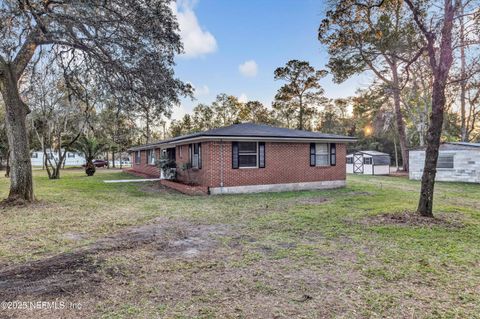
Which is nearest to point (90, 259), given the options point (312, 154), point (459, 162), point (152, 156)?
point (312, 154)

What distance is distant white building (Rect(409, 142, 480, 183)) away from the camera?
16.3 meters

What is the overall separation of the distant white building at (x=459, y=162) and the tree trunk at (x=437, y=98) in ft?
39.8

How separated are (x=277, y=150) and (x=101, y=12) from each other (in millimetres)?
8417

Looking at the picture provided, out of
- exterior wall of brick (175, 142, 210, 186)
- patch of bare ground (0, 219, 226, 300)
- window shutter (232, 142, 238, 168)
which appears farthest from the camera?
window shutter (232, 142, 238, 168)

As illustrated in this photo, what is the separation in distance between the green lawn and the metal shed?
17.4 meters

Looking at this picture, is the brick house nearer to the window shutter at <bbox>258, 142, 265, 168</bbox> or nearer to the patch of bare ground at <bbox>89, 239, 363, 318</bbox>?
the window shutter at <bbox>258, 142, 265, 168</bbox>

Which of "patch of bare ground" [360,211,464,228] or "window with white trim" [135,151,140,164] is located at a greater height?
"window with white trim" [135,151,140,164]

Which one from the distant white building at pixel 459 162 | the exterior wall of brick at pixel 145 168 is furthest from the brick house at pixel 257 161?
the distant white building at pixel 459 162

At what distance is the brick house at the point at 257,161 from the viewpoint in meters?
12.0

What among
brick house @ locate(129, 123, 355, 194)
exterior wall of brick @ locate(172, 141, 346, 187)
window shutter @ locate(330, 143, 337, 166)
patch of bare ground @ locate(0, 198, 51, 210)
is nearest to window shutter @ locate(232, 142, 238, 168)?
brick house @ locate(129, 123, 355, 194)

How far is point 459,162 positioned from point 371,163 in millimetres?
8285

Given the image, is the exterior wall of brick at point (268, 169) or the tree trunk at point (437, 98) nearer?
the tree trunk at point (437, 98)

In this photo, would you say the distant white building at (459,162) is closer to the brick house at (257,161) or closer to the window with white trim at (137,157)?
the brick house at (257,161)

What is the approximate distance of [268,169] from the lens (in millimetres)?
13039
